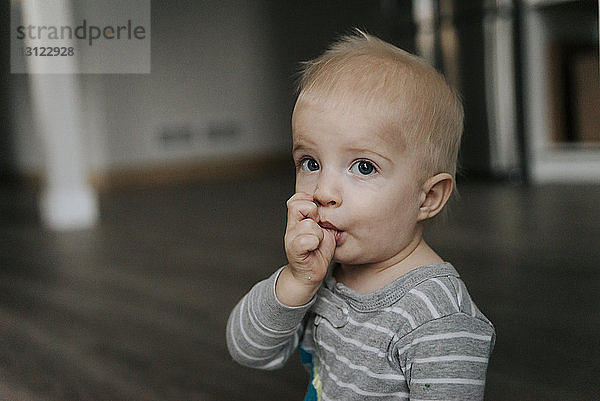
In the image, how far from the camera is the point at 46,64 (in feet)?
2.60

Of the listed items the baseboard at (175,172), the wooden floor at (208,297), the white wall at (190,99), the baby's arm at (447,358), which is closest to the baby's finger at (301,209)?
the baby's arm at (447,358)

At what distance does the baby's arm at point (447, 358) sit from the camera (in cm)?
58

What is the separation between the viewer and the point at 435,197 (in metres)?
0.66

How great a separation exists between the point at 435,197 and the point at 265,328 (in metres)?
0.19

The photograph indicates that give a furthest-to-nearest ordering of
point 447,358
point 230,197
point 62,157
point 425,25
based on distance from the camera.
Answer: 1. point 230,197
2. point 425,25
3. point 62,157
4. point 447,358

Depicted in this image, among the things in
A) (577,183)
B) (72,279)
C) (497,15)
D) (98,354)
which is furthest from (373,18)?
(98,354)

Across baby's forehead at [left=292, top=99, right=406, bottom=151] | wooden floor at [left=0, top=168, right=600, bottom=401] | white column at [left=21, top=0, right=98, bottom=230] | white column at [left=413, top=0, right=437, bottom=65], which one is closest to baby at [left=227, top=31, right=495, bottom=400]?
baby's forehead at [left=292, top=99, right=406, bottom=151]

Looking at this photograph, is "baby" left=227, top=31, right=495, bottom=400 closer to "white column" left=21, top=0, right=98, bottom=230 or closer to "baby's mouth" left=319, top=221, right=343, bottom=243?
"baby's mouth" left=319, top=221, right=343, bottom=243

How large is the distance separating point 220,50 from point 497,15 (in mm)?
2171

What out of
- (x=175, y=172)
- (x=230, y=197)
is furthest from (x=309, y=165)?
(x=175, y=172)

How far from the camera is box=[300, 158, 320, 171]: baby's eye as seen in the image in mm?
650

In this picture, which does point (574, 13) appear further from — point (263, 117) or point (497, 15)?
point (263, 117)

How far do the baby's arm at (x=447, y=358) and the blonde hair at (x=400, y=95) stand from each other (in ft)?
0.42

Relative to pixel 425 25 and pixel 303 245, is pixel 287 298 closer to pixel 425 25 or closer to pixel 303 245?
pixel 303 245
